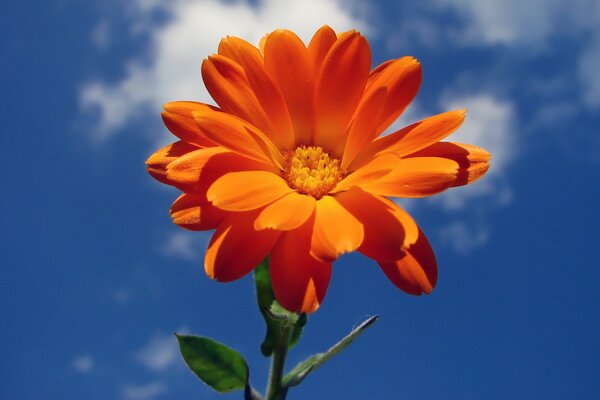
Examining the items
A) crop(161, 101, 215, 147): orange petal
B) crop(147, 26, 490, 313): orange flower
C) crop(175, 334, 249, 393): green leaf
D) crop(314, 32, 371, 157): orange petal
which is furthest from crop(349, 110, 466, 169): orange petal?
crop(175, 334, 249, 393): green leaf

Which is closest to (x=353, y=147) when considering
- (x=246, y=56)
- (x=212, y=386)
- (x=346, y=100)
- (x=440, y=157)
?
(x=346, y=100)

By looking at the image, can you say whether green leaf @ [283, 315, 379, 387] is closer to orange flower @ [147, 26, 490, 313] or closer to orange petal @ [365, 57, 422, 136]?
orange flower @ [147, 26, 490, 313]

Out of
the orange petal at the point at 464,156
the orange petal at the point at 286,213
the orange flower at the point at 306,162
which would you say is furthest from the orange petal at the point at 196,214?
the orange petal at the point at 464,156

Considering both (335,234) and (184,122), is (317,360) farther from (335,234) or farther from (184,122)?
(184,122)

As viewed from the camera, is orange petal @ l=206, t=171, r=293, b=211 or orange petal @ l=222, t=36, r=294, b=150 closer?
orange petal @ l=206, t=171, r=293, b=211

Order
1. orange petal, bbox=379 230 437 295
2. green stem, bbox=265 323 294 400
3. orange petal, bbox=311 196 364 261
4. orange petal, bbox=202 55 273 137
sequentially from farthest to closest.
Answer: orange petal, bbox=202 55 273 137 → green stem, bbox=265 323 294 400 → orange petal, bbox=379 230 437 295 → orange petal, bbox=311 196 364 261

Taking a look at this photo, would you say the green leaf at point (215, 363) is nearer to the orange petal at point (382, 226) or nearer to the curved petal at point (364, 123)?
the orange petal at point (382, 226)
